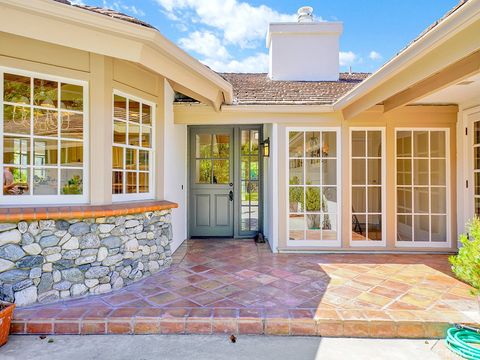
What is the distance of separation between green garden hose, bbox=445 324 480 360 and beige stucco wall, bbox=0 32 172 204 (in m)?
3.69

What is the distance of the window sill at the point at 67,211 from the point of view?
296cm

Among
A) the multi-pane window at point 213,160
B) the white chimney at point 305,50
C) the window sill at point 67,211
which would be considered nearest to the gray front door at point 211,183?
the multi-pane window at point 213,160

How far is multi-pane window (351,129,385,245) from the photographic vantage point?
5328 mm

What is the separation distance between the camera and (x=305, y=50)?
7.62 meters

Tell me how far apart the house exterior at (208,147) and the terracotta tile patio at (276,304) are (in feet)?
1.39

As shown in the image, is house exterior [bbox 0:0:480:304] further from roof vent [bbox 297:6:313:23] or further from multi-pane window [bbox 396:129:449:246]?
roof vent [bbox 297:6:313:23]

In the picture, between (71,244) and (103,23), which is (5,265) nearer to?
(71,244)

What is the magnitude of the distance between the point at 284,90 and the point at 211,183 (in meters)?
2.47

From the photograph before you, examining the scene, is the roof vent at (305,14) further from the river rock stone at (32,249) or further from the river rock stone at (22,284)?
the river rock stone at (22,284)

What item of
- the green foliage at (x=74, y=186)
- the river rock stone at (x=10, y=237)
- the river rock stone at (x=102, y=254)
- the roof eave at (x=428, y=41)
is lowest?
the river rock stone at (x=102, y=254)

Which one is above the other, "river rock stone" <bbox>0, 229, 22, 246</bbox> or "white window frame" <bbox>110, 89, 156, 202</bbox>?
"white window frame" <bbox>110, 89, 156, 202</bbox>

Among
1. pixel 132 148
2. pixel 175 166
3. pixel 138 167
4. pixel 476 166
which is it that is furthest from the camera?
pixel 175 166

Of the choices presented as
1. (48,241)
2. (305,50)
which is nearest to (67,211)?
(48,241)

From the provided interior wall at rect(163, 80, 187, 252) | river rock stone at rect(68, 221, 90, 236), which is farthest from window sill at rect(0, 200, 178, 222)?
interior wall at rect(163, 80, 187, 252)
